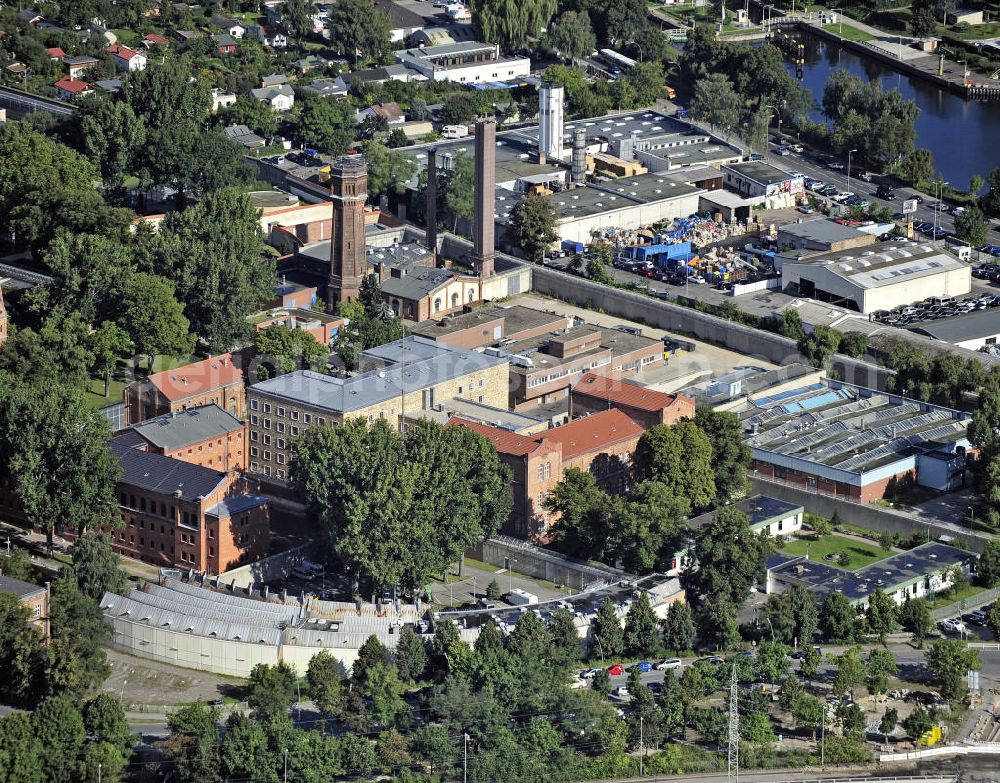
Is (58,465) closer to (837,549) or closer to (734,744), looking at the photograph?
(734,744)

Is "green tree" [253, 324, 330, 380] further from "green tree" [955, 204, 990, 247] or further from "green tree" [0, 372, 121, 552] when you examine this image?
"green tree" [955, 204, 990, 247]

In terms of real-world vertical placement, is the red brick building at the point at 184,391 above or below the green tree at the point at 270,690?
above

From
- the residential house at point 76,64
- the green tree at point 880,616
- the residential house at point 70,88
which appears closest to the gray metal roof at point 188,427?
the green tree at point 880,616

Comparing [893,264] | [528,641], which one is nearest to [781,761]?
[528,641]

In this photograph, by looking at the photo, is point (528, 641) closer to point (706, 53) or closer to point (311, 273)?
point (311, 273)

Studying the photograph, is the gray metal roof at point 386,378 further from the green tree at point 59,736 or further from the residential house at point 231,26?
the residential house at point 231,26
